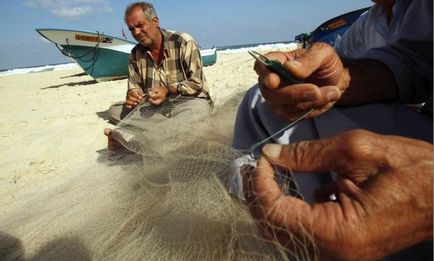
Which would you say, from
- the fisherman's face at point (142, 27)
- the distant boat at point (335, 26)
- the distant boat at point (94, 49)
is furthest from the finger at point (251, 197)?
the distant boat at point (94, 49)

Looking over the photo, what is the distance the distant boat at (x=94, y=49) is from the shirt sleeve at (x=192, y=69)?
22.5 ft

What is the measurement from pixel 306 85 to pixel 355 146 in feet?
1.01

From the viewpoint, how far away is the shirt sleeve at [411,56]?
45.5 inches

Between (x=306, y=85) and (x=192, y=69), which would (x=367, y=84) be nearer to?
(x=306, y=85)

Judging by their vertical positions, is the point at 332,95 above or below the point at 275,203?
above

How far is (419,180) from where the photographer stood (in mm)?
656

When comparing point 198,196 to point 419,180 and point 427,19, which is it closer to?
point 419,180

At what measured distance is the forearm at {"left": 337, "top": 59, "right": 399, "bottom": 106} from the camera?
3.79 feet

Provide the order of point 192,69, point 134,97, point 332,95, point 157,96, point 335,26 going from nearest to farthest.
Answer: point 332,95
point 157,96
point 134,97
point 192,69
point 335,26

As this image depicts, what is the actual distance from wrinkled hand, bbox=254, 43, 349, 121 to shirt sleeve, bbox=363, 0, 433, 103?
0.25 m

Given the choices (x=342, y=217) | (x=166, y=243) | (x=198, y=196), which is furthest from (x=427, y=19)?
(x=166, y=243)

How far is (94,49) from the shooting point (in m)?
9.69

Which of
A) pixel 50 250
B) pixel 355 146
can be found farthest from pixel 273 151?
pixel 50 250

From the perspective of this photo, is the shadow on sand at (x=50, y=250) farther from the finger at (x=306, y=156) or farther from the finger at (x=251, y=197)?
the finger at (x=306, y=156)
